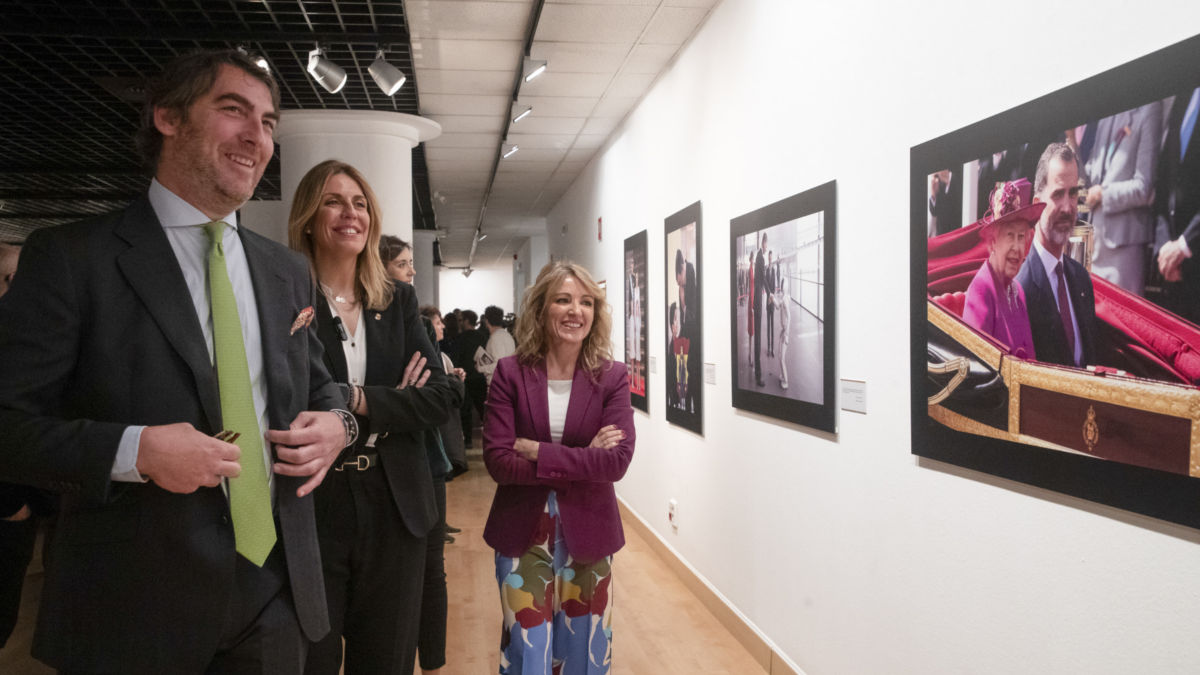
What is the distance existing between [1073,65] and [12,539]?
3272 millimetres

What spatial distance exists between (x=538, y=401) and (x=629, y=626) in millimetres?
2066

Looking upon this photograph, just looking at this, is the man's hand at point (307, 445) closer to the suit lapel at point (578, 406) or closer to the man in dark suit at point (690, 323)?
the suit lapel at point (578, 406)

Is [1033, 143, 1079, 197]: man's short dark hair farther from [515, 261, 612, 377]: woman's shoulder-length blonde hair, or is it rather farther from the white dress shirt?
the white dress shirt

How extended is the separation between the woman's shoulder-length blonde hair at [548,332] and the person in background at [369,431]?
1.41ft

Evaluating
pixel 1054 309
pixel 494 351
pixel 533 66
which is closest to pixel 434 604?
pixel 1054 309

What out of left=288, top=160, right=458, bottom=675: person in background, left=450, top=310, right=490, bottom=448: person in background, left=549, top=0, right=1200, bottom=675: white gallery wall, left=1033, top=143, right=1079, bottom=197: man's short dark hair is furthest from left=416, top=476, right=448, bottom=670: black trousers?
left=450, top=310, right=490, bottom=448: person in background

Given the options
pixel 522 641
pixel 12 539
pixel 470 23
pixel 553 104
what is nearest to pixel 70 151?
pixel 553 104

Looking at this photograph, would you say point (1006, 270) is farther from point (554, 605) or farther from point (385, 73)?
point (385, 73)

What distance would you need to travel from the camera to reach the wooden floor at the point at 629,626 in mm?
3695

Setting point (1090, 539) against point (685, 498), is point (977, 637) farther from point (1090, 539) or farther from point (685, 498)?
point (685, 498)

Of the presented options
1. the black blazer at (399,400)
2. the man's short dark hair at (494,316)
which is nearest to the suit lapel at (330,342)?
the black blazer at (399,400)

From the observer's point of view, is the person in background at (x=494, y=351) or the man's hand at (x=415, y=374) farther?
the person in background at (x=494, y=351)

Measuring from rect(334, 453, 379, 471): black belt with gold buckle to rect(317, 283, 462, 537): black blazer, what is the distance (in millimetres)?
16

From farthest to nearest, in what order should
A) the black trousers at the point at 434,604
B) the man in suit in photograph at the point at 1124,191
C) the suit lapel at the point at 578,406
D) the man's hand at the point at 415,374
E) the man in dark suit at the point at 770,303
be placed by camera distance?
the man in dark suit at the point at 770,303
the black trousers at the point at 434,604
the suit lapel at the point at 578,406
the man's hand at the point at 415,374
the man in suit in photograph at the point at 1124,191
